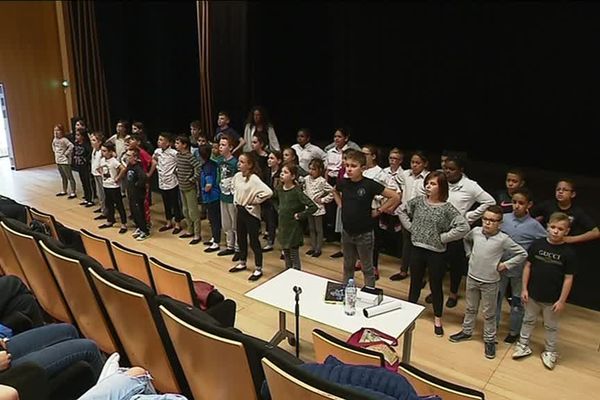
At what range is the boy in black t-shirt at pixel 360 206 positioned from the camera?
422 centimetres

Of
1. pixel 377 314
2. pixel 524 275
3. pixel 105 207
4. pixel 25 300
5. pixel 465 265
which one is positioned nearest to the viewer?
pixel 25 300

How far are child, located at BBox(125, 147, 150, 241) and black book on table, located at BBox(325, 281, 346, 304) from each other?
3.34 m

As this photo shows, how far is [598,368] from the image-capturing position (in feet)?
12.4

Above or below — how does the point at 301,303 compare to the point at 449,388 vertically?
below

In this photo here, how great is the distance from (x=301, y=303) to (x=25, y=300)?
1.68 meters

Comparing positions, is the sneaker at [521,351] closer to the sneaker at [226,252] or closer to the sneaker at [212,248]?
the sneaker at [226,252]

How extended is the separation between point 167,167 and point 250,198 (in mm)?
1606

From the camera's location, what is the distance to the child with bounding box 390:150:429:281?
483cm

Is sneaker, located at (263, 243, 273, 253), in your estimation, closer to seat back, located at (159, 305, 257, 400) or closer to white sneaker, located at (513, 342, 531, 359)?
white sneaker, located at (513, 342, 531, 359)

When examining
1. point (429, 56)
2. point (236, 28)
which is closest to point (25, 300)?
point (236, 28)

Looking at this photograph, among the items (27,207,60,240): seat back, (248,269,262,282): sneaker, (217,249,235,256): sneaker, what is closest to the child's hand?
(248,269,262,282): sneaker

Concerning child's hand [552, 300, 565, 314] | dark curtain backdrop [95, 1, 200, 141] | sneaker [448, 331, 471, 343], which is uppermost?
dark curtain backdrop [95, 1, 200, 141]

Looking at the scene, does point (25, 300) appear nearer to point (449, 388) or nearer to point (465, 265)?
point (449, 388)

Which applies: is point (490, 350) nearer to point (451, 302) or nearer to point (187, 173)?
point (451, 302)
